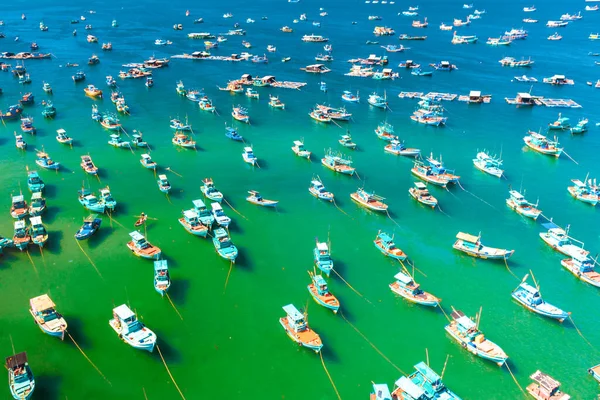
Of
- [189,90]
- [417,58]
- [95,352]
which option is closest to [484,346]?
[95,352]

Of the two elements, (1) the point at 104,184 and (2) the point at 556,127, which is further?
(2) the point at 556,127

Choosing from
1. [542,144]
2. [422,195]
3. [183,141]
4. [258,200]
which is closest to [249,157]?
[183,141]

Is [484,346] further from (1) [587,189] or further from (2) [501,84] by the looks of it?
(2) [501,84]

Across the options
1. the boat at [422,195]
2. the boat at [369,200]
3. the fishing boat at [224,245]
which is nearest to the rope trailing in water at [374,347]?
the fishing boat at [224,245]

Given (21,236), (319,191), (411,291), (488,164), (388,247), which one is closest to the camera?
(411,291)

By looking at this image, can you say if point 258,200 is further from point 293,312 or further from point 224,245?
point 293,312

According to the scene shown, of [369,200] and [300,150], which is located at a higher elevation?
[300,150]
